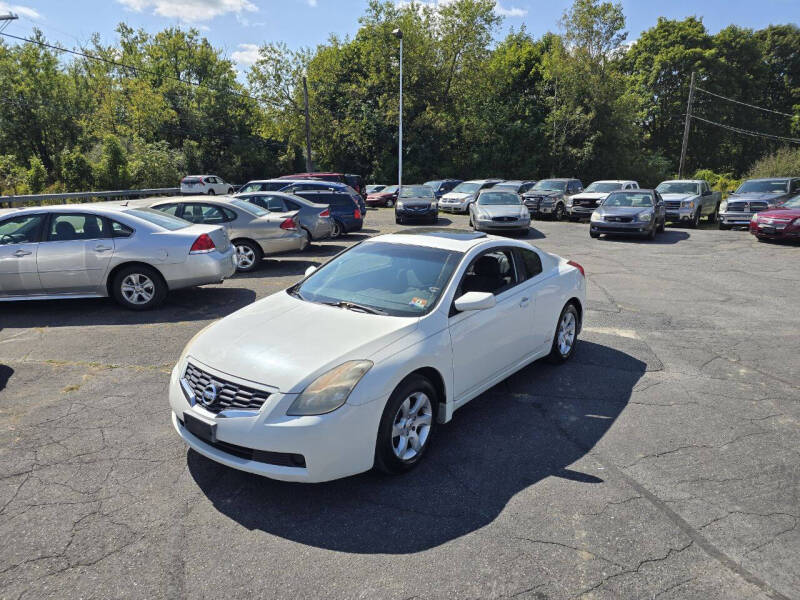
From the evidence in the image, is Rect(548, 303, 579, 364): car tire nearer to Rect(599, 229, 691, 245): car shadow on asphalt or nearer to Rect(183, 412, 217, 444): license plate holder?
Rect(183, 412, 217, 444): license plate holder

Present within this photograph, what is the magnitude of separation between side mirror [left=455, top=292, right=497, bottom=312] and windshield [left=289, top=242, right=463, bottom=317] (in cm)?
20

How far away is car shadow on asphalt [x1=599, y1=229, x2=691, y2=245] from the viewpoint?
55.3ft

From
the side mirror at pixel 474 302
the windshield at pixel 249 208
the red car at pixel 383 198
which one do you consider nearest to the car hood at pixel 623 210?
the windshield at pixel 249 208

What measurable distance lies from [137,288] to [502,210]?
12.2 meters

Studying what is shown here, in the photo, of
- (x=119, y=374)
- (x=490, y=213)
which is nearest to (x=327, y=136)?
(x=490, y=213)

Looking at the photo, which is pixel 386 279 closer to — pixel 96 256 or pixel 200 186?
pixel 96 256

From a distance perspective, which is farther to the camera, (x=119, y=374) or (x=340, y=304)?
(x=119, y=374)

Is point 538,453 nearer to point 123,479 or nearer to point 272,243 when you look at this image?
point 123,479

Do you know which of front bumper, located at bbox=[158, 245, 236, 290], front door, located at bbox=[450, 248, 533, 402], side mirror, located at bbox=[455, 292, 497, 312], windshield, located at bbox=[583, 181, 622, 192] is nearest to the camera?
side mirror, located at bbox=[455, 292, 497, 312]

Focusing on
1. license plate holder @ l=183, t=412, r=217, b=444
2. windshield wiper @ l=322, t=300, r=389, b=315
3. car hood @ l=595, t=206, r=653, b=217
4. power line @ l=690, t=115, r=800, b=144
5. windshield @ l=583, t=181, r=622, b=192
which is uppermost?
power line @ l=690, t=115, r=800, b=144

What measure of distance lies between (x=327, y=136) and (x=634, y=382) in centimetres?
4174

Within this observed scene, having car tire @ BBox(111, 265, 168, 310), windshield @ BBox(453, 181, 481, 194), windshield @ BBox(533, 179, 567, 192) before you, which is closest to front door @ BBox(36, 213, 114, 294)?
car tire @ BBox(111, 265, 168, 310)

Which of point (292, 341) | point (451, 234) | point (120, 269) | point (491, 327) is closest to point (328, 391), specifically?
point (292, 341)

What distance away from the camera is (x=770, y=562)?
291 centimetres
